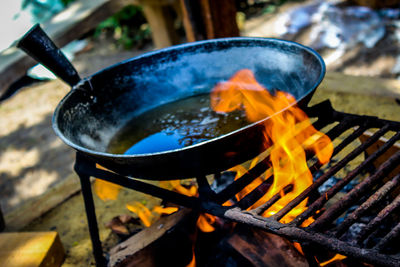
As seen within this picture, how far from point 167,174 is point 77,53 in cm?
628

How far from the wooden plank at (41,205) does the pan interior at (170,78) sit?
3.08 ft

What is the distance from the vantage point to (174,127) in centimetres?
166

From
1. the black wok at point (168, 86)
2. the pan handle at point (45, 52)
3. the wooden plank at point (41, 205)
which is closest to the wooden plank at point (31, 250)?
the wooden plank at point (41, 205)

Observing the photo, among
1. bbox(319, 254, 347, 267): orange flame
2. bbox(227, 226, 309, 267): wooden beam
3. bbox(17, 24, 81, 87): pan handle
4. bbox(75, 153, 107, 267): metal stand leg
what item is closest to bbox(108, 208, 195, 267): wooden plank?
bbox(75, 153, 107, 267): metal stand leg

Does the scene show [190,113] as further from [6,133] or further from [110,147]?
[6,133]

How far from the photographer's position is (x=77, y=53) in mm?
6840

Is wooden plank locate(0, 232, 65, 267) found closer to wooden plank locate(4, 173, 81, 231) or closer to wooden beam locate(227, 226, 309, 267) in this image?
wooden plank locate(4, 173, 81, 231)

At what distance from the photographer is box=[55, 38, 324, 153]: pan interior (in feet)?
5.42

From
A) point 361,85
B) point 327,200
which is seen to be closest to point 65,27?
point 361,85

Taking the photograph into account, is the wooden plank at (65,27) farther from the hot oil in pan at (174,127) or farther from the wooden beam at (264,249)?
the wooden beam at (264,249)

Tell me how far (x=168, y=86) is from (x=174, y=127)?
490mm

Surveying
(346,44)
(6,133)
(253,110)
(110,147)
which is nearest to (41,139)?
(6,133)

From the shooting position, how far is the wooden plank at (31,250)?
66.7 inches

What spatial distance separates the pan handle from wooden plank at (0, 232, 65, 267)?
0.86 m
